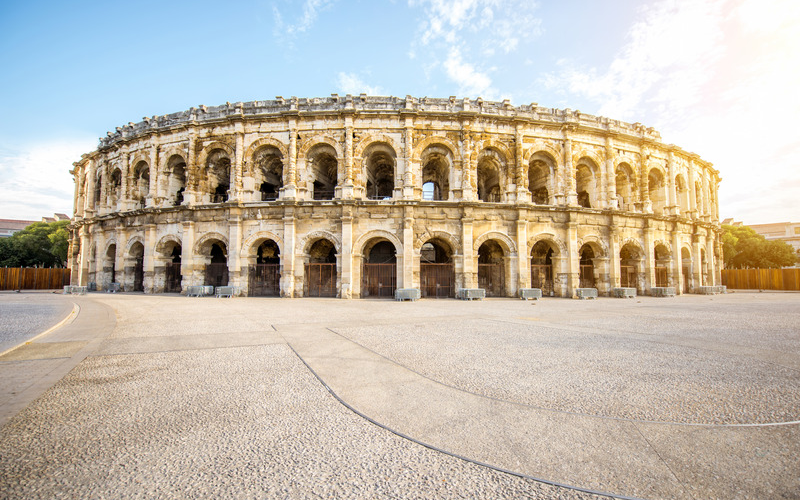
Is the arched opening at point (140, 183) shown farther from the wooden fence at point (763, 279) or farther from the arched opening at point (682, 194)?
the wooden fence at point (763, 279)

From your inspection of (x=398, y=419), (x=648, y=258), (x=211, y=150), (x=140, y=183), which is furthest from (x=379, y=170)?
(x=398, y=419)

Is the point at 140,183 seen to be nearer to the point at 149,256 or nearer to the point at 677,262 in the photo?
the point at 149,256

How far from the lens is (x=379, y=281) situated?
58.2 ft

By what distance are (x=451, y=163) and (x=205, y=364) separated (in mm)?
15533

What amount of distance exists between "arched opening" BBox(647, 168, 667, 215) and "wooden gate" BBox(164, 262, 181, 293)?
31.8 metres

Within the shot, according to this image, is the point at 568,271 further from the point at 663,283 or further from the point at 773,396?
the point at 773,396

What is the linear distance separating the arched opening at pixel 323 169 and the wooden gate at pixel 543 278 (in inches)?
530

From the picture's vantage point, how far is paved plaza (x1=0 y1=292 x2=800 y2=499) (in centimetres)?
192

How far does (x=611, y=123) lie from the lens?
63.8 ft

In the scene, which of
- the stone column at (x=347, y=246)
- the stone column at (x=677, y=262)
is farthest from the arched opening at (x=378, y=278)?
the stone column at (x=677, y=262)

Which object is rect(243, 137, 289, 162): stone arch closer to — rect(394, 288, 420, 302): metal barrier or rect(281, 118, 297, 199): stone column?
rect(281, 118, 297, 199): stone column

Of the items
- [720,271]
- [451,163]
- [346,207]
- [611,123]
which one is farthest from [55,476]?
[720,271]

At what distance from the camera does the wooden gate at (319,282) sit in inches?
680

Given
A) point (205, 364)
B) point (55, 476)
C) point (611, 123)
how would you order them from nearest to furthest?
point (55, 476)
point (205, 364)
point (611, 123)
